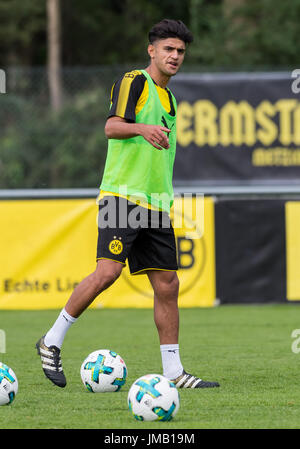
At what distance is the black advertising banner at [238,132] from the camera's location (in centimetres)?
1341

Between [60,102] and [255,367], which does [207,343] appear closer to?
[255,367]

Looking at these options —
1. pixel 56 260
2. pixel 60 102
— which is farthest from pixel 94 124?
pixel 56 260

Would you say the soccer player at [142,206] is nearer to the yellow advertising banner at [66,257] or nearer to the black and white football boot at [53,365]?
the black and white football boot at [53,365]

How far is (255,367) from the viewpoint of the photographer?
Result: 23.4 ft

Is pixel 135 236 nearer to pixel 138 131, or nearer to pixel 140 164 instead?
pixel 140 164

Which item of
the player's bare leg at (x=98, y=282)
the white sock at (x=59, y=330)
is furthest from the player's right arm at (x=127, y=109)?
the white sock at (x=59, y=330)

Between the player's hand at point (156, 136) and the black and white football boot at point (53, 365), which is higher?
the player's hand at point (156, 136)

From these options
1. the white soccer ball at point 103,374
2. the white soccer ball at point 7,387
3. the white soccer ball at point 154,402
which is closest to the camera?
the white soccer ball at point 154,402

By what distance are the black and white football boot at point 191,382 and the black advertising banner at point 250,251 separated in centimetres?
522

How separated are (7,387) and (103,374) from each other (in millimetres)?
738

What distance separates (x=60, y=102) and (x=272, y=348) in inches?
383

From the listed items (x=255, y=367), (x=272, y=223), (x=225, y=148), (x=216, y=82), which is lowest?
(x=255, y=367)

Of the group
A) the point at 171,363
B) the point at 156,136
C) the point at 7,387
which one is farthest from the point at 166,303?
the point at 7,387
